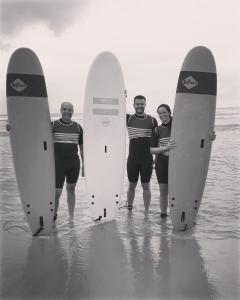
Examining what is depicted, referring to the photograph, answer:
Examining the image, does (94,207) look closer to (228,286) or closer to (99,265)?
(99,265)

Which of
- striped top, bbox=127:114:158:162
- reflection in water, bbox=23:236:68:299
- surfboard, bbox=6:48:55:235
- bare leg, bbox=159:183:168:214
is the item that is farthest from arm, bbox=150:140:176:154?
reflection in water, bbox=23:236:68:299

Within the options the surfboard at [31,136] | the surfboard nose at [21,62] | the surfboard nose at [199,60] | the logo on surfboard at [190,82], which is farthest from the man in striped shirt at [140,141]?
the surfboard nose at [21,62]

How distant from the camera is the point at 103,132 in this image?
14.9 ft

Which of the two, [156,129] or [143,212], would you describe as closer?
[156,129]

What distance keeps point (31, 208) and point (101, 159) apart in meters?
1.09

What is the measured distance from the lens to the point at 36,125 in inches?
157

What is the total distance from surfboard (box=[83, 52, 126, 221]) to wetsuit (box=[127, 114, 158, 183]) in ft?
0.76

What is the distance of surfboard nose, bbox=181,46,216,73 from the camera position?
4.16 meters

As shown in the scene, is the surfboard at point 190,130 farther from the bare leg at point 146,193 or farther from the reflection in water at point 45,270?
the reflection in water at point 45,270

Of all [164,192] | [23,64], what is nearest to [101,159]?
[164,192]

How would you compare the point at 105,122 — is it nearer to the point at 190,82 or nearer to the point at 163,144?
the point at 163,144

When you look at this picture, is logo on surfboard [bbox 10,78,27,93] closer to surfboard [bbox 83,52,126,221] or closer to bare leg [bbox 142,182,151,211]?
surfboard [bbox 83,52,126,221]

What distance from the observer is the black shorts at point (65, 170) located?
4.15 meters

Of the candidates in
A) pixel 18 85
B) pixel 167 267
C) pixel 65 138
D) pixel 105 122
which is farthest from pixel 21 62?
pixel 167 267
